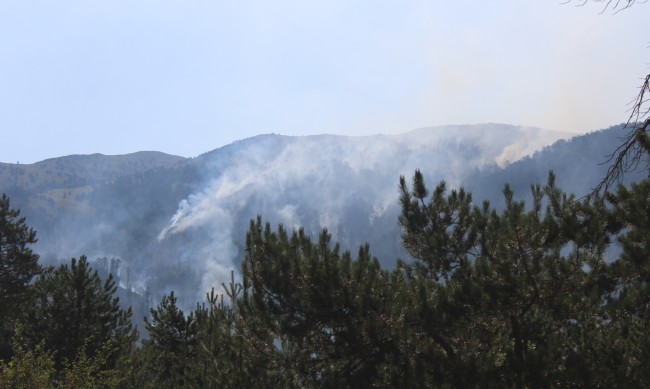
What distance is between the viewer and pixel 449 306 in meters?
10.7

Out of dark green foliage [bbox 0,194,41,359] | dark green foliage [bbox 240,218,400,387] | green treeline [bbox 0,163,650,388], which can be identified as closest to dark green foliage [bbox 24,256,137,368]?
green treeline [bbox 0,163,650,388]

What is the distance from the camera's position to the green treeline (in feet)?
32.5

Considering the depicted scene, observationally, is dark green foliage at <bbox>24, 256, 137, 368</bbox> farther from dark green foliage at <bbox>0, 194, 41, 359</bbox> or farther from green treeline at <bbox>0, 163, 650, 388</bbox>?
dark green foliage at <bbox>0, 194, 41, 359</bbox>

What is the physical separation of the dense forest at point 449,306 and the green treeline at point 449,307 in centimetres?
3

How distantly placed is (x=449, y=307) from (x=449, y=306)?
0.07 feet

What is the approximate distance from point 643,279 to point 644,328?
232cm

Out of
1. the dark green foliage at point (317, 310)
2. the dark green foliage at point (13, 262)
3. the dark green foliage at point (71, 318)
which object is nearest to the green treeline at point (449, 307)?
the dark green foliage at point (317, 310)

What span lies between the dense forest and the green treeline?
0.03 m

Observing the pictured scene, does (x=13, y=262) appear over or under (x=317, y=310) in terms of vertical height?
over

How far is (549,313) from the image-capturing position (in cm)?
1051

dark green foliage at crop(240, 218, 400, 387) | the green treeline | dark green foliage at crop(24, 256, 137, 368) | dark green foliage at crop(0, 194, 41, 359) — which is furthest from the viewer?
dark green foliage at crop(0, 194, 41, 359)

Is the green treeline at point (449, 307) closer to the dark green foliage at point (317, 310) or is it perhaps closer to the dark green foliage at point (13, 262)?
the dark green foliage at point (317, 310)

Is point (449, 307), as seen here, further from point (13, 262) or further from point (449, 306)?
point (13, 262)

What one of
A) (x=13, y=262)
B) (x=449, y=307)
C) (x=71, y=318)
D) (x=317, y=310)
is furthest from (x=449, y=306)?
(x=13, y=262)
